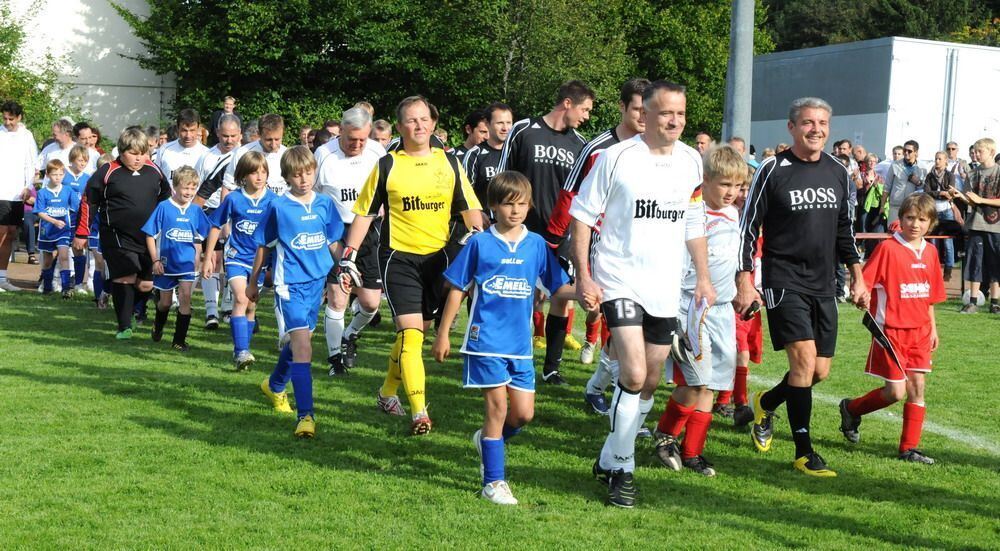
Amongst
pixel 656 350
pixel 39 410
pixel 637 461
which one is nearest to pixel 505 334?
pixel 656 350

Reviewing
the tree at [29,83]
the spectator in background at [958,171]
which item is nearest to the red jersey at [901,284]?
the spectator in background at [958,171]

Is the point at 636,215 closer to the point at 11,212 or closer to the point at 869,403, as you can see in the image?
the point at 869,403

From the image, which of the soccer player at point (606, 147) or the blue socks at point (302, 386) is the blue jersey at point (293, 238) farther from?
the soccer player at point (606, 147)

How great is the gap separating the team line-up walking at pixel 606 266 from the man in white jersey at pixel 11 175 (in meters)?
6.19

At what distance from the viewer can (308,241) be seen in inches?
300

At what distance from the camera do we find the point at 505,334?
589cm

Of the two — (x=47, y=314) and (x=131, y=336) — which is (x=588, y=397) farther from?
(x=47, y=314)

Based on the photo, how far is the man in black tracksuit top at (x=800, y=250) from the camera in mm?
6551

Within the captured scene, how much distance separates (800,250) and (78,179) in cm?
1129

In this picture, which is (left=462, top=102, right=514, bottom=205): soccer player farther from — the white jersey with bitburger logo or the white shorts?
the white jersey with bitburger logo

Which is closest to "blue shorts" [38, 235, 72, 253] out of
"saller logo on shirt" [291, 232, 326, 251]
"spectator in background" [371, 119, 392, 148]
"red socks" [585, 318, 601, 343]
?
"spectator in background" [371, 119, 392, 148]

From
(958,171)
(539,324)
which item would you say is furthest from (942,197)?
(539,324)

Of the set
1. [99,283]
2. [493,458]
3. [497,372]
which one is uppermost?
[497,372]

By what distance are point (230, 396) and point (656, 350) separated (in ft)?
12.5
